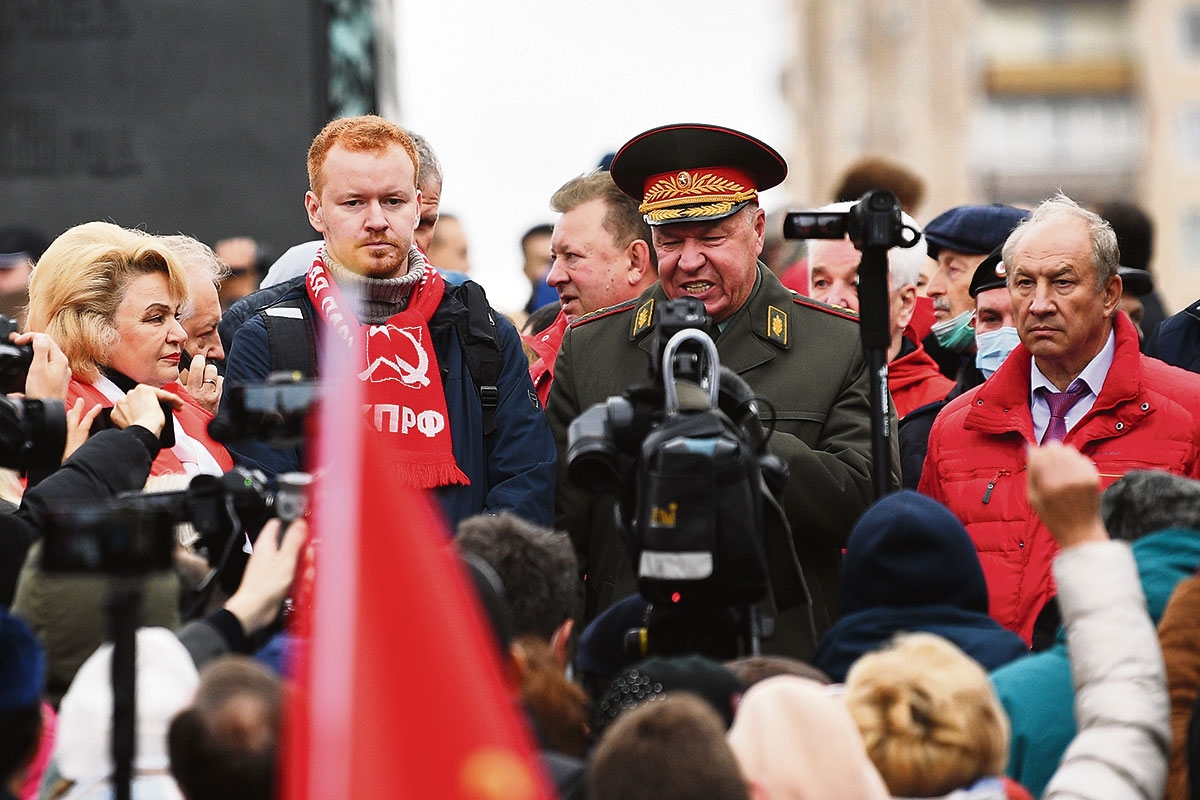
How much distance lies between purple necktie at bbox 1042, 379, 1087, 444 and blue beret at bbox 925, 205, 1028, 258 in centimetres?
148

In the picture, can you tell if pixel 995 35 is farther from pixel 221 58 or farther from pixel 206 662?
pixel 206 662

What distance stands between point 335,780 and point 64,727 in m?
1.19

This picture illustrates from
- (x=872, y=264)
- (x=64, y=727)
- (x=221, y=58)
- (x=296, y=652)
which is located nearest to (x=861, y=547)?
(x=872, y=264)

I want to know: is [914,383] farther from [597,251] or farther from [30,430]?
[30,430]

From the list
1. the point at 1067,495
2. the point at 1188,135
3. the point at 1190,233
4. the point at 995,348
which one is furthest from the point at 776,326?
the point at 1188,135

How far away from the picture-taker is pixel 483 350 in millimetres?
5320

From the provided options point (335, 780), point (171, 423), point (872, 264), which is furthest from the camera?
point (171, 423)

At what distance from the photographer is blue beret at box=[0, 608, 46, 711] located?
3.53 metres

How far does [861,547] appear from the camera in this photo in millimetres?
4172

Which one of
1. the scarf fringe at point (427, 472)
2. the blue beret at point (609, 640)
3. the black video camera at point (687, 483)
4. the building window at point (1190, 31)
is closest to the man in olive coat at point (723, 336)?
Answer: the scarf fringe at point (427, 472)

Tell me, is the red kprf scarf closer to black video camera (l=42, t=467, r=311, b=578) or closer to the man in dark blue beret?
black video camera (l=42, t=467, r=311, b=578)

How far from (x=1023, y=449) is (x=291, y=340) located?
195cm

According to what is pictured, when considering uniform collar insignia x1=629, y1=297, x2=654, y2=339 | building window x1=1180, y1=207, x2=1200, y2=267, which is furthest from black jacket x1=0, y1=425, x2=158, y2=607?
building window x1=1180, y1=207, x2=1200, y2=267

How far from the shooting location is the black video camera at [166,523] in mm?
3516
